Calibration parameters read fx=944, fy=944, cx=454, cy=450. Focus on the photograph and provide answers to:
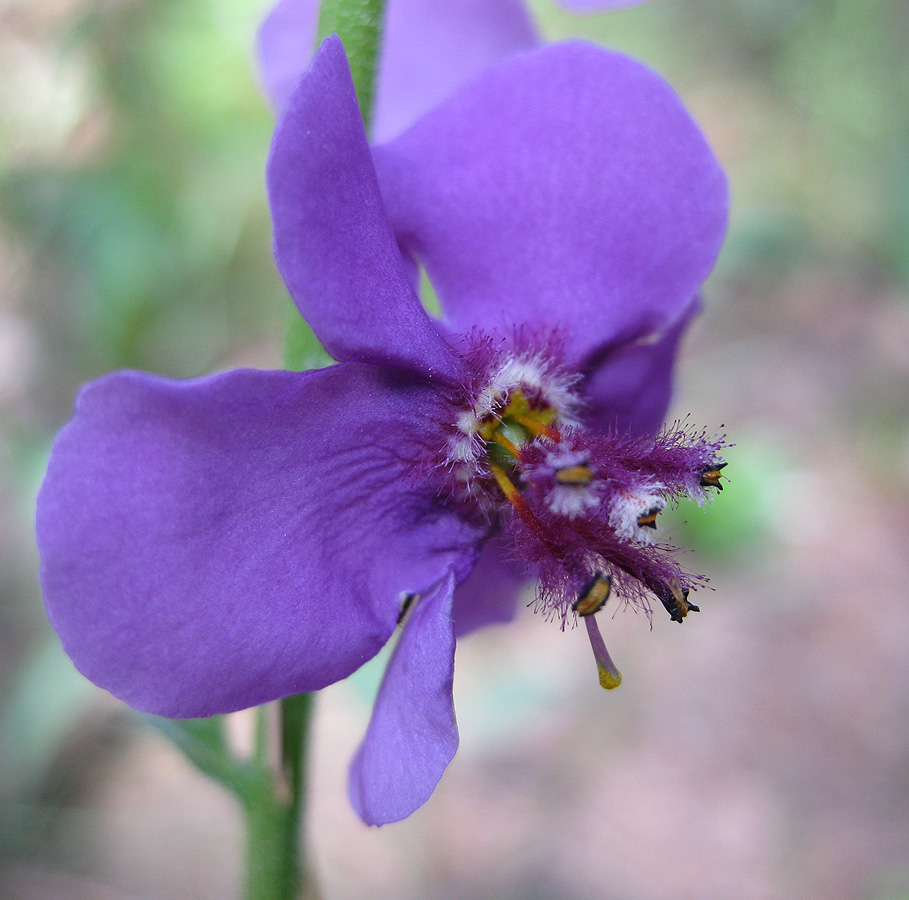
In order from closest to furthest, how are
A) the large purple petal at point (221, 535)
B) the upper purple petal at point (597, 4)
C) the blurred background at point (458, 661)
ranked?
the large purple petal at point (221, 535) → the upper purple petal at point (597, 4) → the blurred background at point (458, 661)

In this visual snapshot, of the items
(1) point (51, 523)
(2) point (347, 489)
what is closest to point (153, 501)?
(1) point (51, 523)

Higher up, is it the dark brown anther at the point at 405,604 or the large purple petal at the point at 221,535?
the large purple petal at the point at 221,535

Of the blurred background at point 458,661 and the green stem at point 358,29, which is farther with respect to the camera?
the blurred background at point 458,661

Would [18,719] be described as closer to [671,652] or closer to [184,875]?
[184,875]

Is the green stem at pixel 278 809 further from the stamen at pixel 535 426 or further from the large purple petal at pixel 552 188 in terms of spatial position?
the large purple petal at pixel 552 188

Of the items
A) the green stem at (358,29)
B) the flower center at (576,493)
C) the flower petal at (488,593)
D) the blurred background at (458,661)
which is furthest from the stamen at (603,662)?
the blurred background at (458,661)

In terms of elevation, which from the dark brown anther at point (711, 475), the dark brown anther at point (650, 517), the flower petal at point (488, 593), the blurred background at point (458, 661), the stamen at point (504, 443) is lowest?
the blurred background at point (458, 661)
